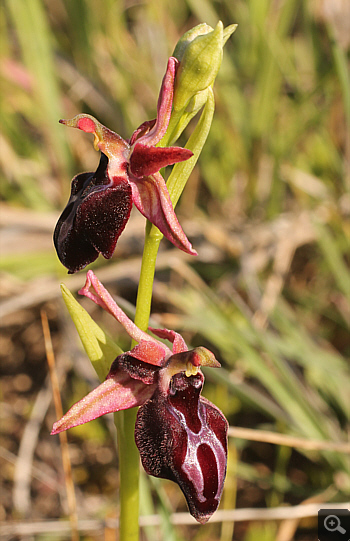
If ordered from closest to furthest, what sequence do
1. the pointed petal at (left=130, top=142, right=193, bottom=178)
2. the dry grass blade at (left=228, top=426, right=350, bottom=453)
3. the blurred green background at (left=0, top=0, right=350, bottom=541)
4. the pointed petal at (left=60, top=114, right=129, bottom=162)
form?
the pointed petal at (left=130, top=142, right=193, bottom=178) < the pointed petal at (left=60, top=114, right=129, bottom=162) < the dry grass blade at (left=228, top=426, right=350, bottom=453) < the blurred green background at (left=0, top=0, right=350, bottom=541)

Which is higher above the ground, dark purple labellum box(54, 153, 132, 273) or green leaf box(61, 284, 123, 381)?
dark purple labellum box(54, 153, 132, 273)

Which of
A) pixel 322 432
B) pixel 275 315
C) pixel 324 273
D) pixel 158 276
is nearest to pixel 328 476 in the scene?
pixel 322 432

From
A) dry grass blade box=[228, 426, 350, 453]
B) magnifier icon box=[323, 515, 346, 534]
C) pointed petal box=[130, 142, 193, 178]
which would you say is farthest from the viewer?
magnifier icon box=[323, 515, 346, 534]

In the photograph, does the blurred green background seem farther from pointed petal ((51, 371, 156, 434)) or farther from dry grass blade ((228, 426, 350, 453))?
pointed petal ((51, 371, 156, 434))

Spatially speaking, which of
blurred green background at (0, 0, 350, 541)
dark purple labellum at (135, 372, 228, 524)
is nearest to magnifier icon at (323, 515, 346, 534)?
blurred green background at (0, 0, 350, 541)

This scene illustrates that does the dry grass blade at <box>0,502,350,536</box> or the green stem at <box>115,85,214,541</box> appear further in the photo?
the dry grass blade at <box>0,502,350,536</box>

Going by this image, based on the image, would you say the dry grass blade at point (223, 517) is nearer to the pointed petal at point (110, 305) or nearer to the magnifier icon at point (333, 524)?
the magnifier icon at point (333, 524)

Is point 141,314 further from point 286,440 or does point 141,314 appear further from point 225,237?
point 225,237
